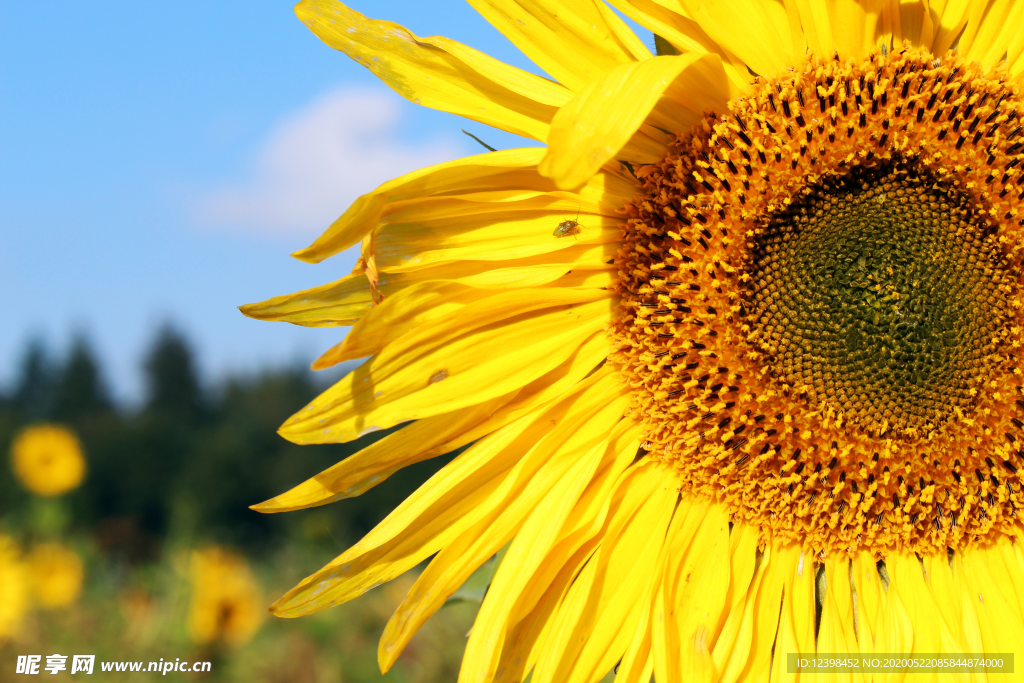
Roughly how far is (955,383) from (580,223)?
1060 millimetres

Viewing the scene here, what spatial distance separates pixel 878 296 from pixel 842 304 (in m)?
0.09

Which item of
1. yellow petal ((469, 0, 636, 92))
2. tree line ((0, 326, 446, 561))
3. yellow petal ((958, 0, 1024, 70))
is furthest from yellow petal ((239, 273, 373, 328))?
tree line ((0, 326, 446, 561))

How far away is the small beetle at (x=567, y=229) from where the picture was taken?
206cm

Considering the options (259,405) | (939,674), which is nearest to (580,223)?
(939,674)

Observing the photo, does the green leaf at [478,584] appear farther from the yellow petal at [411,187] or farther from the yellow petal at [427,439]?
the yellow petal at [411,187]

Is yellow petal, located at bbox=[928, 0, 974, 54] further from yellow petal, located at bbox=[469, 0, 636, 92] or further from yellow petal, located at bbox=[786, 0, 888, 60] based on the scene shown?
yellow petal, located at bbox=[469, 0, 636, 92]

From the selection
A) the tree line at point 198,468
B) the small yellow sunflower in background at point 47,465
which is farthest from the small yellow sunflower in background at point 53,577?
the tree line at point 198,468

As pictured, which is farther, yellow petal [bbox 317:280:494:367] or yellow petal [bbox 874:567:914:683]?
yellow petal [bbox 874:567:914:683]

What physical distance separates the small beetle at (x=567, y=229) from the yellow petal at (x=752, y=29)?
0.54m

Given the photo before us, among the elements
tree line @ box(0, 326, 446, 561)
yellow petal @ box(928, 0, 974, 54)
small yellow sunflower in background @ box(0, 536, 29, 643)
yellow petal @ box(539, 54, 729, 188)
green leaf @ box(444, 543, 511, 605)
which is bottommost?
tree line @ box(0, 326, 446, 561)

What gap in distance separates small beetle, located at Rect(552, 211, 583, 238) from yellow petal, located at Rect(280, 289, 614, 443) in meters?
0.14

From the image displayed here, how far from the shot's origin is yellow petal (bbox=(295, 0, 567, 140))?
1899 mm

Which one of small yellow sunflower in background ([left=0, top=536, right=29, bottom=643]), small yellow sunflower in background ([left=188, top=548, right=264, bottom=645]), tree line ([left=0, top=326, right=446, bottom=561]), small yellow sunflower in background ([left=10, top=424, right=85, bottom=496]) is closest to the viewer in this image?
small yellow sunflower in background ([left=188, top=548, right=264, bottom=645])

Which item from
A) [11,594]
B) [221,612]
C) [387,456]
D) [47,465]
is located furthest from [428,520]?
[47,465]
